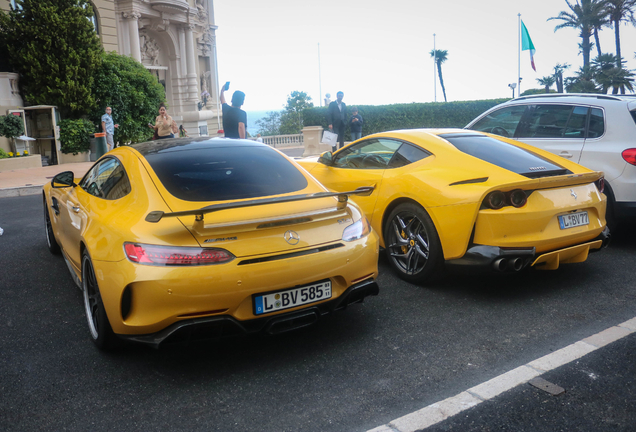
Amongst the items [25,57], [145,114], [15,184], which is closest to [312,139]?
[145,114]

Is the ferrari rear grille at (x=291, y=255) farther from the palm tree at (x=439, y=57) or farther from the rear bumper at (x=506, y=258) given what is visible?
the palm tree at (x=439, y=57)

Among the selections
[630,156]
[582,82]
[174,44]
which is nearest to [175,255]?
[630,156]

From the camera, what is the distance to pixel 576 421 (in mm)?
2576

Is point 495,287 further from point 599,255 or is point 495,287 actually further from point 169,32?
point 169,32

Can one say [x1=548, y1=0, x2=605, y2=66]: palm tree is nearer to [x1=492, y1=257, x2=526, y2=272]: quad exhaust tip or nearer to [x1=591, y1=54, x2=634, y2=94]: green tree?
[x1=591, y1=54, x2=634, y2=94]: green tree

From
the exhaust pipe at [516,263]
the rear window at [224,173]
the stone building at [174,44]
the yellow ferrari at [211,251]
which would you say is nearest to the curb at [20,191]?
the yellow ferrari at [211,251]

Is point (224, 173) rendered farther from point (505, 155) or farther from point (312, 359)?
point (505, 155)

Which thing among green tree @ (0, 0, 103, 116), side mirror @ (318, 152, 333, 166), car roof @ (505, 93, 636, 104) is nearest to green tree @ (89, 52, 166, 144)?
green tree @ (0, 0, 103, 116)

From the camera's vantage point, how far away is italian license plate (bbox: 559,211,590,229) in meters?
4.36

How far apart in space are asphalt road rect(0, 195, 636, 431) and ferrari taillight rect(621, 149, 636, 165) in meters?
1.27

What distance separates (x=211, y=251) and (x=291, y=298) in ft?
1.84

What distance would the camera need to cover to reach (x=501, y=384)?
296 cm

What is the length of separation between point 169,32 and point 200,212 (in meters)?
31.7

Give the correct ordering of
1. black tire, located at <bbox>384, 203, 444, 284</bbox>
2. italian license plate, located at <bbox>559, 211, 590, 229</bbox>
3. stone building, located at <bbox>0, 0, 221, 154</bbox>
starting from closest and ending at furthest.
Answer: italian license plate, located at <bbox>559, 211, 590, 229</bbox>, black tire, located at <bbox>384, 203, 444, 284</bbox>, stone building, located at <bbox>0, 0, 221, 154</bbox>
